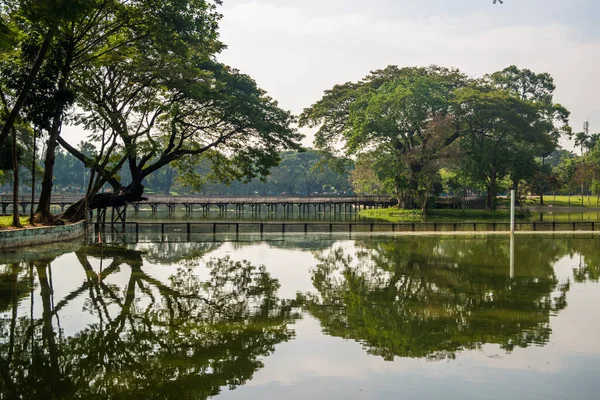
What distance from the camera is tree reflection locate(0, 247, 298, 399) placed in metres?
9.23

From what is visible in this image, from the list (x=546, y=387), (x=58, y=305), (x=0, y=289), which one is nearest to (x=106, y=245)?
(x=0, y=289)

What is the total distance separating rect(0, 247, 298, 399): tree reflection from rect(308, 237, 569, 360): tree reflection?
5.69 ft

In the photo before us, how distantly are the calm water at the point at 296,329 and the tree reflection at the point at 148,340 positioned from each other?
0.04m

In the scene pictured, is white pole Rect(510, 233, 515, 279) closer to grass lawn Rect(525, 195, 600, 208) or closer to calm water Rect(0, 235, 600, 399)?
calm water Rect(0, 235, 600, 399)

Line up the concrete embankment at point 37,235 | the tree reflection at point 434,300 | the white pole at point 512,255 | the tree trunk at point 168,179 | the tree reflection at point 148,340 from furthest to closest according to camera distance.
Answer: the tree trunk at point 168,179
the concrete embankment at point 37,235
the white pole at point 512,255
the tree reflection at point 434,300
the tree reflection at point 148,340

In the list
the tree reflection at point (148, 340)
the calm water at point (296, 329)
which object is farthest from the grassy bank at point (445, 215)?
the tree reflection at point (148, 340)

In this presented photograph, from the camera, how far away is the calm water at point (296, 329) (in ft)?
30.8

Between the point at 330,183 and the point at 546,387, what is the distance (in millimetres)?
117575

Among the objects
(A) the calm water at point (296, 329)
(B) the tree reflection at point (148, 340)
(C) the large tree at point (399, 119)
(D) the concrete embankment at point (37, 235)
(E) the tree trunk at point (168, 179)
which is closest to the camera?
(B) the tree reflection at point (148, 340)

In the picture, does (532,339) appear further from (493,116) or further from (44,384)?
(493,116)

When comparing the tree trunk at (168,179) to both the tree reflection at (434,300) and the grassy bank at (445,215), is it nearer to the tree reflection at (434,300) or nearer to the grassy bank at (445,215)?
the grassy bank at (445,215)

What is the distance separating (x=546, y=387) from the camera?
9320 mm

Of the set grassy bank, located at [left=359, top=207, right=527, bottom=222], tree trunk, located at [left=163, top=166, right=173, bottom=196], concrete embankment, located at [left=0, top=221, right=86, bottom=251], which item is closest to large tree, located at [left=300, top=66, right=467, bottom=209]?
grassy bank, located at [left=359, top=207, right=527, bottom=222]

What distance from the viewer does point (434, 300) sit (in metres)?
16.3
